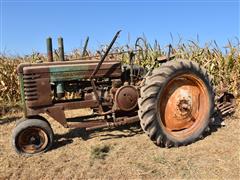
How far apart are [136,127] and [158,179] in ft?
7.17

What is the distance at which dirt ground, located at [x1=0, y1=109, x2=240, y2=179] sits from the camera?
3.98 meters

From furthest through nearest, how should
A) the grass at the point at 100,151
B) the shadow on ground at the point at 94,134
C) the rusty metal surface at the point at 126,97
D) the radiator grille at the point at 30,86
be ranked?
the shadow on ground at the point at 94,134 → the rusty metal surface at the point at 126,97 → the radiator grille at the point at 30,86 → the grass at the point at 100,151

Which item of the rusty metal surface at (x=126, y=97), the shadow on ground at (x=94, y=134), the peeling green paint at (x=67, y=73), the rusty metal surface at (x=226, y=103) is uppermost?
the peeling green paint at (x=67, y=73)

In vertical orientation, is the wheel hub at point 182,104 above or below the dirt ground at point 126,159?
above

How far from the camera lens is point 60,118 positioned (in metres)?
5.06

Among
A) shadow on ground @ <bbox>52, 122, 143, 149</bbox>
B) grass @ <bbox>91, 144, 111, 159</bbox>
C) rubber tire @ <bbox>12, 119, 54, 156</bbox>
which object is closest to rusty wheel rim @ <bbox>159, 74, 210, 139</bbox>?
shadow on ground @ <bbox>52, 122, 143, 149</bbox>

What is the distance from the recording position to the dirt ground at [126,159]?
3.98 metres

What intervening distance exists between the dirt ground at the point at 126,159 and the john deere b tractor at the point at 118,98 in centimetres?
24

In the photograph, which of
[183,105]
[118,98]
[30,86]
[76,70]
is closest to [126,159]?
[118,98]

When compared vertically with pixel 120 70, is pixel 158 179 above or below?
below

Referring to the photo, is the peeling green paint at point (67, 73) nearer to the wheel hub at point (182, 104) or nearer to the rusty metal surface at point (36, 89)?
the rusty metal surface at point (36, 89)

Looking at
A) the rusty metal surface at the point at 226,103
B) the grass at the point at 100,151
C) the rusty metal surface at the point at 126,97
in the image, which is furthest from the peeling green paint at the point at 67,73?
the rusty metal surface at the point at 226,103

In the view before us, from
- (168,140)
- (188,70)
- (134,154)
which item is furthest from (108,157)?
(188,70)

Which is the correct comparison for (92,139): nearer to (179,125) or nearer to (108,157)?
(108,157)
